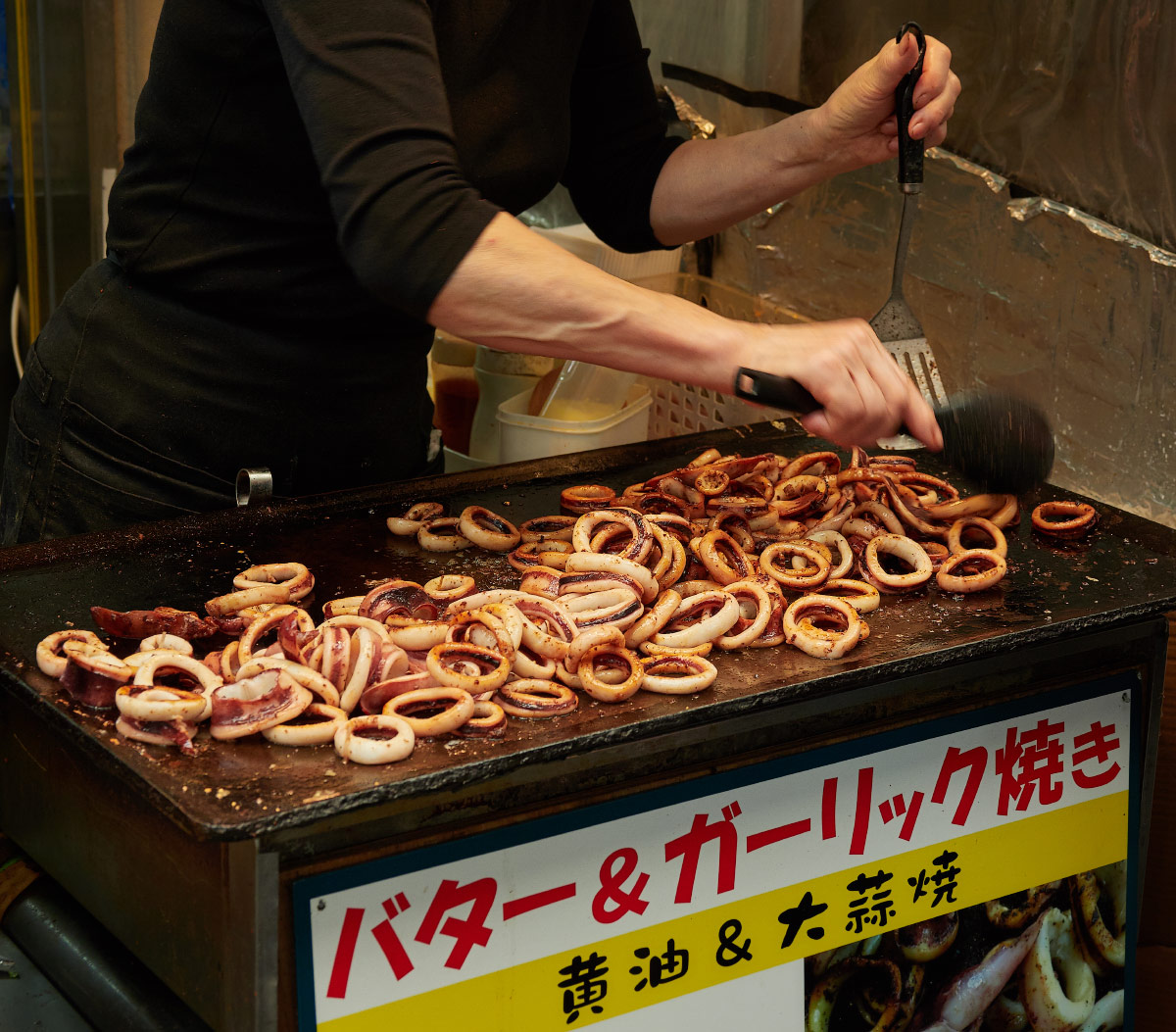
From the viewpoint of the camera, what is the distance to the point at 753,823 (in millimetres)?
1655

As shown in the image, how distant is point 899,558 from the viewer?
79.6 inches

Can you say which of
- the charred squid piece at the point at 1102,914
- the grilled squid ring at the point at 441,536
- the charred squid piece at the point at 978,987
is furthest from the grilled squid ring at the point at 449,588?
the charred squid piece at the point at 1102,914

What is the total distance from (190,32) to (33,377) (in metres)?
0.67

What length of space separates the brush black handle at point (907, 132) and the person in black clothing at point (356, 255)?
0.02 metres

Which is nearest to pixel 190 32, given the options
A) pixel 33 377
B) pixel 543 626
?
pixel 33 377

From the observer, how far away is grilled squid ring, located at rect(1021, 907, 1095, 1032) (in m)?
1.96

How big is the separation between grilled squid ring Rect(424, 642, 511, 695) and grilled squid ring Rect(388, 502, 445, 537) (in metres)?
0.44

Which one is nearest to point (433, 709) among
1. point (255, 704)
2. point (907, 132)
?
point (255, 704)

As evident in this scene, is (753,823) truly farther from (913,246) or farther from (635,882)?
(913,246)

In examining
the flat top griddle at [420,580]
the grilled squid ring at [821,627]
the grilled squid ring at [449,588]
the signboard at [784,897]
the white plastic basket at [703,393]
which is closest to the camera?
the flat top griddle at [420,580]

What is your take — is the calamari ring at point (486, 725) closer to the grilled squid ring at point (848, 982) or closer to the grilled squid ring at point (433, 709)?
the grilled squid ring at point (433, 709)

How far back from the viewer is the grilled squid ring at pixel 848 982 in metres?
1.78

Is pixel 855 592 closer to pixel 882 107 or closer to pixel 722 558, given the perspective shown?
pixel 722 558

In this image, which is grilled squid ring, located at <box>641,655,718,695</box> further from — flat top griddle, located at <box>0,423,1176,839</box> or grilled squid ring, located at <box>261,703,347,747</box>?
grilled squid ring, located at <box>261,703,347,747</box>
